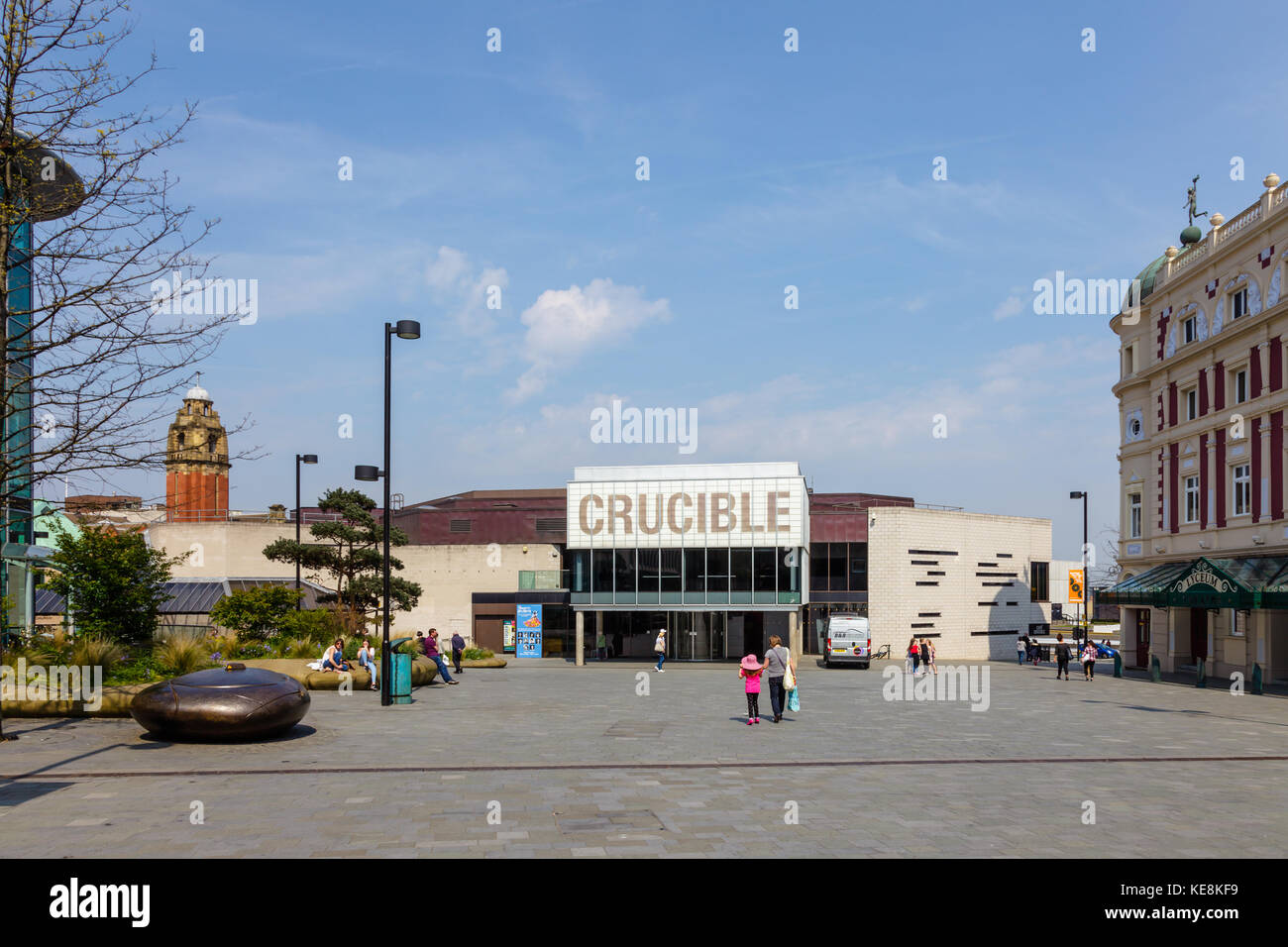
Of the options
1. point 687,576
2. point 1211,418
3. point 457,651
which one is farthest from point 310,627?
point 1211,418

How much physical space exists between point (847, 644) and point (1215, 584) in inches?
583

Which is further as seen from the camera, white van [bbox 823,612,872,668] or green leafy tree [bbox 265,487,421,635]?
white van [bbox 823,612,872,668]

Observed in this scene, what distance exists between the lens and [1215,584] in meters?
33.2

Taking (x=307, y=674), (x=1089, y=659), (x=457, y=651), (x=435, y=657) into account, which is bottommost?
(x=1089, y=659)

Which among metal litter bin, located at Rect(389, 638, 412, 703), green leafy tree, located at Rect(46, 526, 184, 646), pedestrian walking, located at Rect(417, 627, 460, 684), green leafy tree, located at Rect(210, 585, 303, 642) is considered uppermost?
green leafy tree, located at Rect(46, 526, 184, 646)

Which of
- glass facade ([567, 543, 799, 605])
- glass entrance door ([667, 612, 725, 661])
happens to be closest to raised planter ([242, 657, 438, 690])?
glass facade ([567, 543, 799, 605])

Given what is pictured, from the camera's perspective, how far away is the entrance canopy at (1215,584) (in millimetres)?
30703

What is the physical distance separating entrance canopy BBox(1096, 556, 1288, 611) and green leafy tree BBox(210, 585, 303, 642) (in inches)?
1160

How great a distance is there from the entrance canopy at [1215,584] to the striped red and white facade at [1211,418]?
66 cm

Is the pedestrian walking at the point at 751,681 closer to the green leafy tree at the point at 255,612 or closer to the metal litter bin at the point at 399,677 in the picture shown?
the metal litter bin at the point at 399,677

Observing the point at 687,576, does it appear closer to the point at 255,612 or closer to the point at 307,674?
the point at 255,612

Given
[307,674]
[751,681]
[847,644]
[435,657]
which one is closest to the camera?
[751,681]

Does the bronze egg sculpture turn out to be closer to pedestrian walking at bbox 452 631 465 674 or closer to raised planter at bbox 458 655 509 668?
pedestrian walking at bbox 452 631 465 674

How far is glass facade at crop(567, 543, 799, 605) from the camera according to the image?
43.4m
